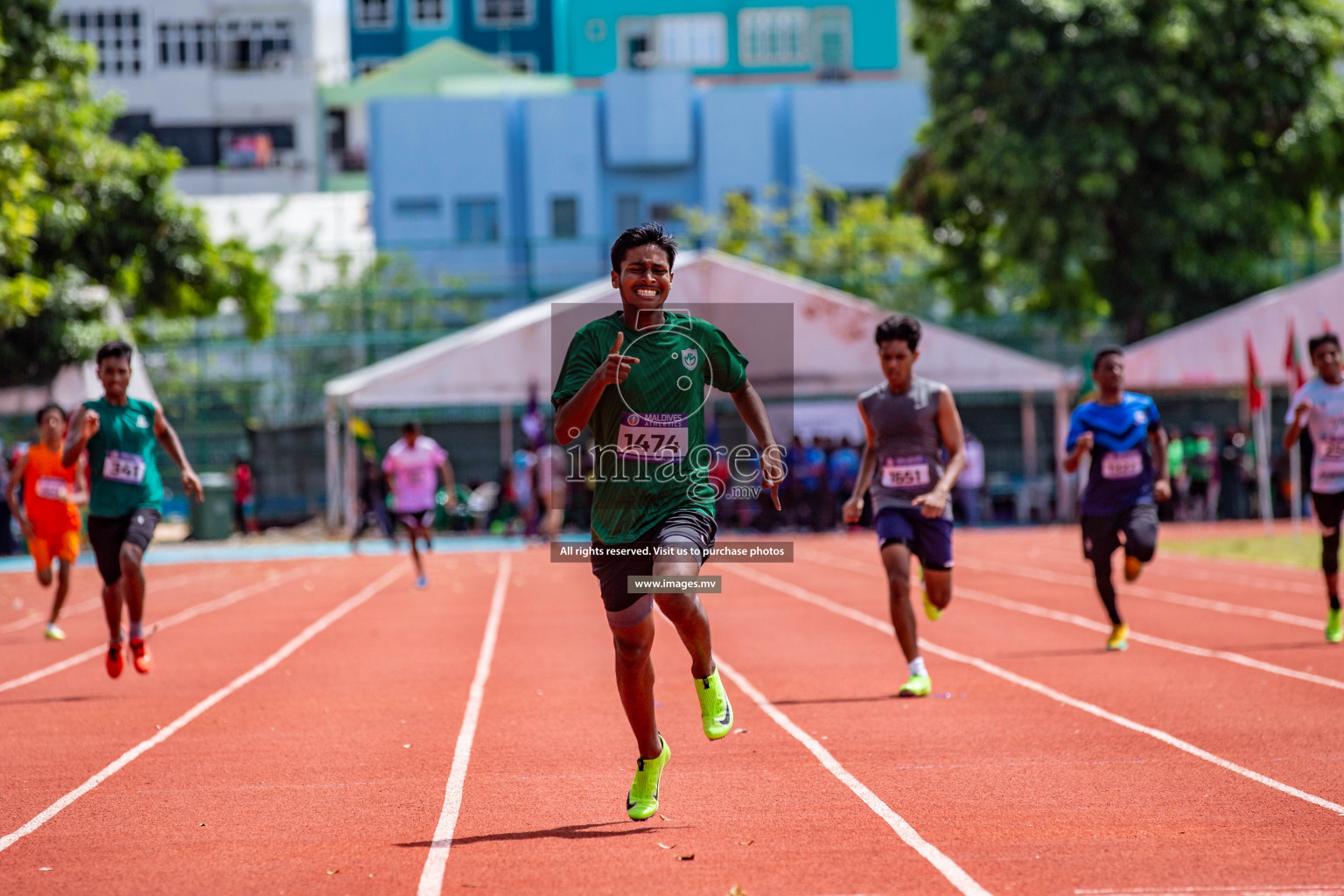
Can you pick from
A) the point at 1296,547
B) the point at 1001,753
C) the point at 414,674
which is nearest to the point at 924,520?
the point at 1001,753

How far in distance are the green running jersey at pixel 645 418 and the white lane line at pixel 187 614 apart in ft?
20.2

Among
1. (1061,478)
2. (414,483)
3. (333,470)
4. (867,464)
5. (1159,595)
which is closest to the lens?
(867,464)

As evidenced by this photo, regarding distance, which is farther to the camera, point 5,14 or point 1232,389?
point 1232,389

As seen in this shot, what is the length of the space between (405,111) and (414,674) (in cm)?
4030

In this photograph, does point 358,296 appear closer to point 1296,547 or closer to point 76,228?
point 76,228

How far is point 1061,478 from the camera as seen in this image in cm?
2928

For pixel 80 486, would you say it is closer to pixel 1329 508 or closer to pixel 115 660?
pixel 115 660

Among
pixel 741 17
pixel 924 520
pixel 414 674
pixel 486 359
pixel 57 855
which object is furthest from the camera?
pixel 741 17

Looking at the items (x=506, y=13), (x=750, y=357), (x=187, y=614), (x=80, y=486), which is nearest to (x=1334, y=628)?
(x=80, y=486)

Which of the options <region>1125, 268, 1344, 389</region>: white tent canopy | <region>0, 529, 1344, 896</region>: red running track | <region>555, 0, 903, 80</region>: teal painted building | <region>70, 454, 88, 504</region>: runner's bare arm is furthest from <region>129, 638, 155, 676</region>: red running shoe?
<region>555, 0, 903, 80</region>: teal painted building

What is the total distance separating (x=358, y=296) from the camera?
113ft

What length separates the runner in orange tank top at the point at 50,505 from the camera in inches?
529

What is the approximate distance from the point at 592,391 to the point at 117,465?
5.17m

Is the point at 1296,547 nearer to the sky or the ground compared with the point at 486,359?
nearer to the ground
